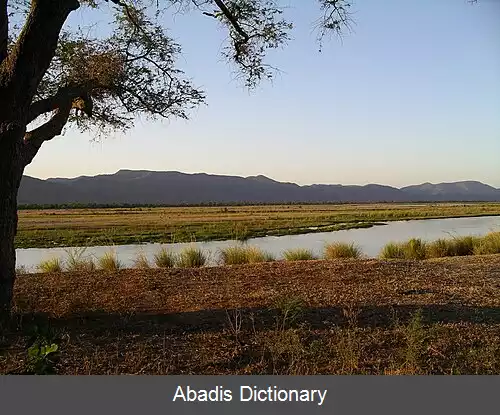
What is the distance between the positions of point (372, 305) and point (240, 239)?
19.4 m

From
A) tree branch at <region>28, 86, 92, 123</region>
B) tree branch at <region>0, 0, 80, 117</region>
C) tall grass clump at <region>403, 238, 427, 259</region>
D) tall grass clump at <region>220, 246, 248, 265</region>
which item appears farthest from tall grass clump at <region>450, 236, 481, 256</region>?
tree branch at <region>0, 0, 80, 117</region>

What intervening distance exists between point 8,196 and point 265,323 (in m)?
2.68

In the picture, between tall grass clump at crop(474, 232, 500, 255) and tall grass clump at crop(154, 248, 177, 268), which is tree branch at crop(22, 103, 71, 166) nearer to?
tall grass clump at crop(154, 248, 177, 268)

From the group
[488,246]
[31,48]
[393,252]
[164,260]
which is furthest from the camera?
[393,252]

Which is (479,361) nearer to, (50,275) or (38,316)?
(38,316)

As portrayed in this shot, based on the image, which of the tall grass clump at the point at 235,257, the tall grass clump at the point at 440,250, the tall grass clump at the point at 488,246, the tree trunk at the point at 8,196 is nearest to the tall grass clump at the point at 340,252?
the tall grass clump at the point at 440,250

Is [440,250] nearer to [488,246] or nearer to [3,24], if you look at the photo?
[488,246]

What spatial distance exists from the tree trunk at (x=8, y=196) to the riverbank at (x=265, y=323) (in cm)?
37

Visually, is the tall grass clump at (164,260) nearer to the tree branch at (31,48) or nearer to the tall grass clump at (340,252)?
the tall grass clump at (340,252)

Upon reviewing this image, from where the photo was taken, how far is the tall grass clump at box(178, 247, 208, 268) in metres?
11.7

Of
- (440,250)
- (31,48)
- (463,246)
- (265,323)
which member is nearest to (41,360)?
(265,323)

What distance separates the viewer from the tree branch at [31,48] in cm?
484

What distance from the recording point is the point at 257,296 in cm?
618

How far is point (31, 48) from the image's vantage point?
4.84 metres
